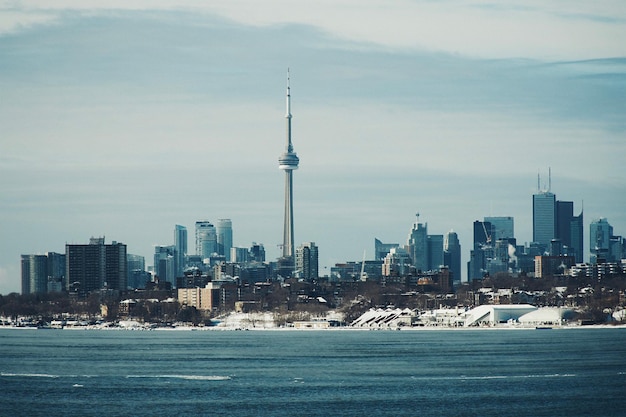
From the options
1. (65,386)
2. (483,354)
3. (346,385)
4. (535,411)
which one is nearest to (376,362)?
(483,354)

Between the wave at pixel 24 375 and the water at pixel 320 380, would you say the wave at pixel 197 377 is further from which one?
the wave at pixel 24 375

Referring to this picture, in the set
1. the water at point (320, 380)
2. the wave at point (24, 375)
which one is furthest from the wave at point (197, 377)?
the wave at point (24, 375)

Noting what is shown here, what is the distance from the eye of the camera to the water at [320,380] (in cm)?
9138

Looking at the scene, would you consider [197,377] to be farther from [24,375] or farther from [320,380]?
[24,375]

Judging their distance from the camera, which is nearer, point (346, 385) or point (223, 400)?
point (223, 400)

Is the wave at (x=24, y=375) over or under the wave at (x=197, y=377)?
under

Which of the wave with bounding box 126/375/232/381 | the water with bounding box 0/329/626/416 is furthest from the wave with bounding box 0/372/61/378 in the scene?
the wave with bounding box 126/375/232/381

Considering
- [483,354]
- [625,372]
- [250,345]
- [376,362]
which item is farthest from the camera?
[250,345]

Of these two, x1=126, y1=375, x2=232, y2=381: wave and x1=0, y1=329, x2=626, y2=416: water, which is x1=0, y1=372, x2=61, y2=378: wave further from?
x1=126, y1=375, x2=232, y2=381: wave

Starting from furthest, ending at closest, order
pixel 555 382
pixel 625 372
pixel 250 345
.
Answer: pixel 250 345, pixel 625 372, pixel 555 382

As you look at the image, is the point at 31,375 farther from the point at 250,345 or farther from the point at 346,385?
the point at 250,345

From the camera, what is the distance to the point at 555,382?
10600cm

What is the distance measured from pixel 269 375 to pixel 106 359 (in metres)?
30.2

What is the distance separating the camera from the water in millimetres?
91375
